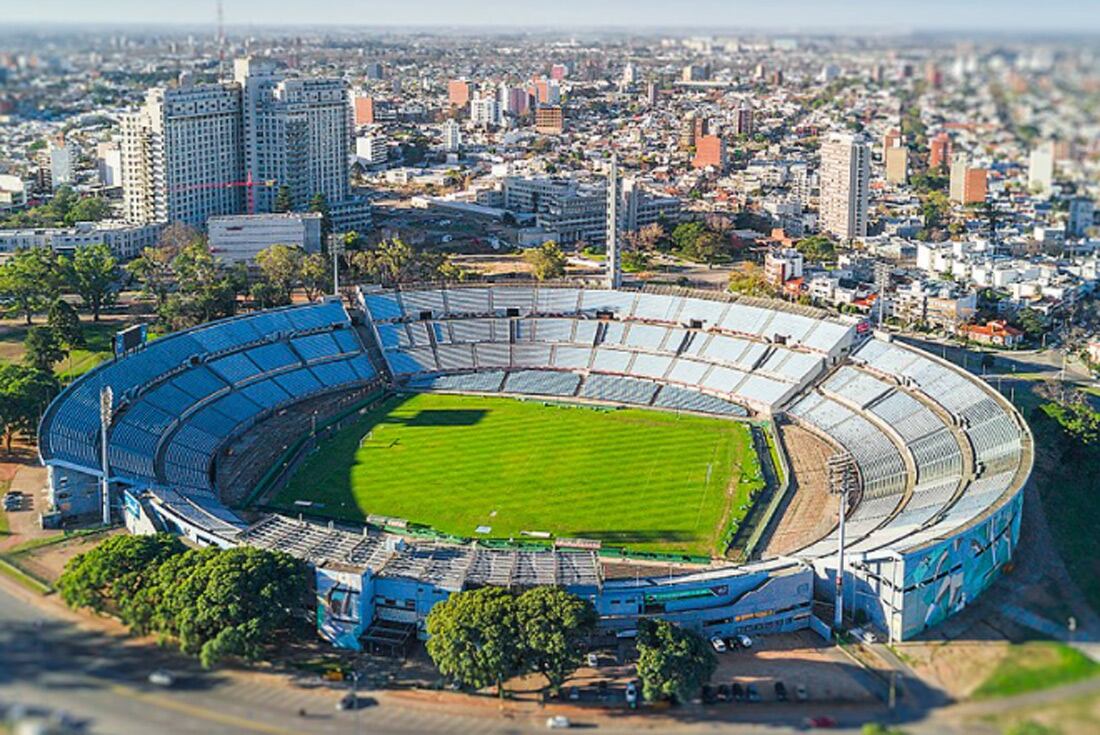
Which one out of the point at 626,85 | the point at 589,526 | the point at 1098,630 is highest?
the point at 626,85

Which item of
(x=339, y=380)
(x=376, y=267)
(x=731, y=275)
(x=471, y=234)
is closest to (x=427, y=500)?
(x=339, y=380)

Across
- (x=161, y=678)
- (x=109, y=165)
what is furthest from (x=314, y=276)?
(x=161, y=678)

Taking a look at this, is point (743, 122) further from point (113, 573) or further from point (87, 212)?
point (113, 573)

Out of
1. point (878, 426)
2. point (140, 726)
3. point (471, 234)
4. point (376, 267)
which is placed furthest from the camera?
point (471, 234)

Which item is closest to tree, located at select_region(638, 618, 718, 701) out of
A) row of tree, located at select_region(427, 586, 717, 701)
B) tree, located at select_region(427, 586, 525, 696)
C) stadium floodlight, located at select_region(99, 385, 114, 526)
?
row of tree, located at select_region(427, 586, 717, 701)

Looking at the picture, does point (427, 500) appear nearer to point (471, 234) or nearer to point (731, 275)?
point (731, 275)

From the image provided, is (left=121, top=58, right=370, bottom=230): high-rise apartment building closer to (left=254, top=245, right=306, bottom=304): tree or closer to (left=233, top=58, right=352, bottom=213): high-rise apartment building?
(left=233, top=58, right=352, bottom=213): high-rise apartment building

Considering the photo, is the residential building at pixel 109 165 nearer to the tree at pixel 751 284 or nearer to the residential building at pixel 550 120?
the residential building at pixel 550 120
